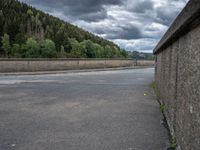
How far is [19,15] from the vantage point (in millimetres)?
85312

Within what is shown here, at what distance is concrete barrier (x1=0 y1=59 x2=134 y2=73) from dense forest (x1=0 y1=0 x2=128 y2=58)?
38292mm

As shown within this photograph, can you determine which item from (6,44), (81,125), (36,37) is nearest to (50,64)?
(81,125)

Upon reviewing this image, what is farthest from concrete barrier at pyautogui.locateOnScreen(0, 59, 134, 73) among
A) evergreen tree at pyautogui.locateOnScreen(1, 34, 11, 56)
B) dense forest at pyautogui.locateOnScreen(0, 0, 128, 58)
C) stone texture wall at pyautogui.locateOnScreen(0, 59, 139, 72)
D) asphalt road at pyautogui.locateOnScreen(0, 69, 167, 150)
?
evergreen tree at pyautogui.locateOnScreen(1, 34, 11, 56)

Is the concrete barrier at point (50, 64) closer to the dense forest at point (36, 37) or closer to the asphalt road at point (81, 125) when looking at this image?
the asphalt road at point (81, 125)

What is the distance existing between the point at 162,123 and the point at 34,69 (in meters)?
22.9

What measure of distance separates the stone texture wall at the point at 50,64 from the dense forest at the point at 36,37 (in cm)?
3829

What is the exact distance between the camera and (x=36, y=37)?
8331cm

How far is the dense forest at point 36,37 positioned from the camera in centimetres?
7284

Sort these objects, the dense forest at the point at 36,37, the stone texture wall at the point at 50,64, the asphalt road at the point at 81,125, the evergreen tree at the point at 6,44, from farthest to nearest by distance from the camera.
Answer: the dense forest at the point at 36,37
the evergreen tree at the point at 6,44
the stone texture wall at the point at 50,64
the asphalt road at the point at 81,125

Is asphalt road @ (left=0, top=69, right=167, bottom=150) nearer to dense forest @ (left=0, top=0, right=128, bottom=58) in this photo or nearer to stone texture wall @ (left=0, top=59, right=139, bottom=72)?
stone texture wall @ (left=0, top=59, right=139, bottom=72)

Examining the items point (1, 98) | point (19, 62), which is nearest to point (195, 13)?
point (1, 98)

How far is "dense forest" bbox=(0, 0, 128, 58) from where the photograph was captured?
7284 centimetres

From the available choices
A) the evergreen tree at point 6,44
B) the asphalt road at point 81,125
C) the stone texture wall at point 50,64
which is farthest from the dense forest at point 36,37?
the asphalt road at point 81,125

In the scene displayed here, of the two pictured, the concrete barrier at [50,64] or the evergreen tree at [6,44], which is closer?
the concrete barrier at [50,64]
